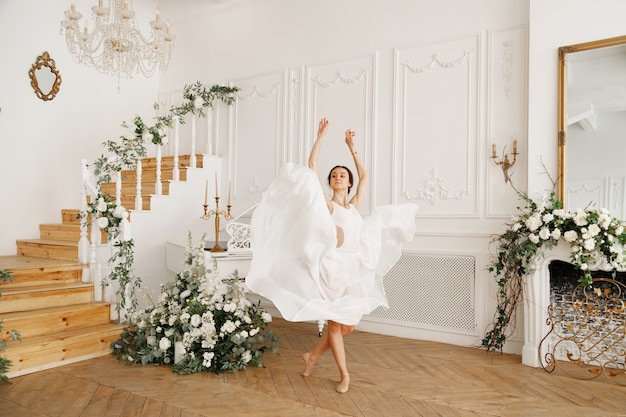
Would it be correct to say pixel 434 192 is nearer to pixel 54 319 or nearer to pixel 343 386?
pixel 343 386

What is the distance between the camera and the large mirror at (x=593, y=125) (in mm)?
4273

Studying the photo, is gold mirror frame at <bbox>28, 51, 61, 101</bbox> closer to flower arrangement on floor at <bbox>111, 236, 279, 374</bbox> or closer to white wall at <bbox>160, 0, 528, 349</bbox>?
white wall at <bbox>160, 0, 528, 349</bbox>

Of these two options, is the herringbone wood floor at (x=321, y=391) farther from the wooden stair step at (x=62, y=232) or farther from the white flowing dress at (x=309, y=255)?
the wooden stair step at (x=62, y=232)

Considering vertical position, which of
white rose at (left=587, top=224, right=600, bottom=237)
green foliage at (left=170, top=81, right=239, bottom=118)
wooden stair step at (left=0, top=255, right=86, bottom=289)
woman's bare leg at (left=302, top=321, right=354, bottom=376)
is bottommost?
woman's bare leg at (left=302, top=321, right=354, bottom=376)

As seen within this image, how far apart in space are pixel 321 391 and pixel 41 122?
543 cm

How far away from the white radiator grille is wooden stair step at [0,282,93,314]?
119 inches

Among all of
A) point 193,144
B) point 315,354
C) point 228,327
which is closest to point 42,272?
point 228,327

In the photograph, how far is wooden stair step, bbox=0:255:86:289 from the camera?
490 cm

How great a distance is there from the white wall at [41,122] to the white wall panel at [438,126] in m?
4.45

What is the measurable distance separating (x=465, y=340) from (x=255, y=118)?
12.3 ft

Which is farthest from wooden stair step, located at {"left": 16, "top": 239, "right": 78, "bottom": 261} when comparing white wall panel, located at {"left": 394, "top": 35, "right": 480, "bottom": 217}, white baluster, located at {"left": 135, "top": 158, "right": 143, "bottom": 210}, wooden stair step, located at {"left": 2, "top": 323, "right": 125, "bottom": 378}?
white wall panel, located at {"left": 394, "top": 35, "right": 480, "bottom": 217}

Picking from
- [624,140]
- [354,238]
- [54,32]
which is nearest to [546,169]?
[624,140]

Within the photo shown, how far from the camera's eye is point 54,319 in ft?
14.9

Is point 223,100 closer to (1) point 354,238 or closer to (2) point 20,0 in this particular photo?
(2) point 20,0
